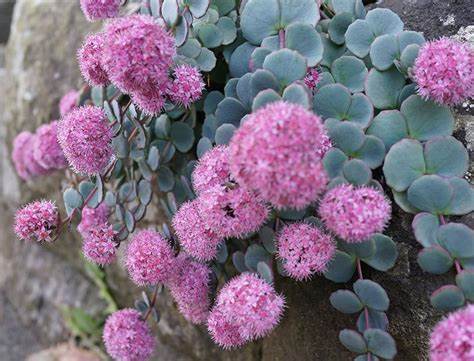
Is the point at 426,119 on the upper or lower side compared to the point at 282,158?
lower

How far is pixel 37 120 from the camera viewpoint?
174 centimetres

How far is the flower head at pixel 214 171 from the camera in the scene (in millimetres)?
722

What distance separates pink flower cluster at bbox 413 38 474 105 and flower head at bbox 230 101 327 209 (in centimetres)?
22

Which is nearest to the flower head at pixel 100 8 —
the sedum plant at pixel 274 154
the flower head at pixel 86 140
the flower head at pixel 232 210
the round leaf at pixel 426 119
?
the sedum plant at pixel 274 154

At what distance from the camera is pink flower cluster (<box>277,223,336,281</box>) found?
709mm

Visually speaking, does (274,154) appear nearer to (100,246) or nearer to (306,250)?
(306,250)

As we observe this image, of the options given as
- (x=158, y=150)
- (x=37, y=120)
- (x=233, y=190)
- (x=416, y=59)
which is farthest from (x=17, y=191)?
(x=416, y=59)

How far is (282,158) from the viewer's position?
0.56 meters

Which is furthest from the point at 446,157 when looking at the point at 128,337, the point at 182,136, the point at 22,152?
the point at 22,152

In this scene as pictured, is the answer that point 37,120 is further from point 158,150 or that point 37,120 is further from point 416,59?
point 416,59

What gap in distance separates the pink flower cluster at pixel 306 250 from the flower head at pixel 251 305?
0.05 meters

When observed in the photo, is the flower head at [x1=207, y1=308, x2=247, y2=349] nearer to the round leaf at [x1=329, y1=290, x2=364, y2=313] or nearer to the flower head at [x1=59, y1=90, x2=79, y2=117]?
the round leaf at [x1=329, y1=290, x2=364, y2=313]

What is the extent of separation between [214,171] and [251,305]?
Answer: 0.19 metres

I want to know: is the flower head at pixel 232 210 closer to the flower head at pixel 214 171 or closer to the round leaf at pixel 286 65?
the flower head at pixel 214 171
